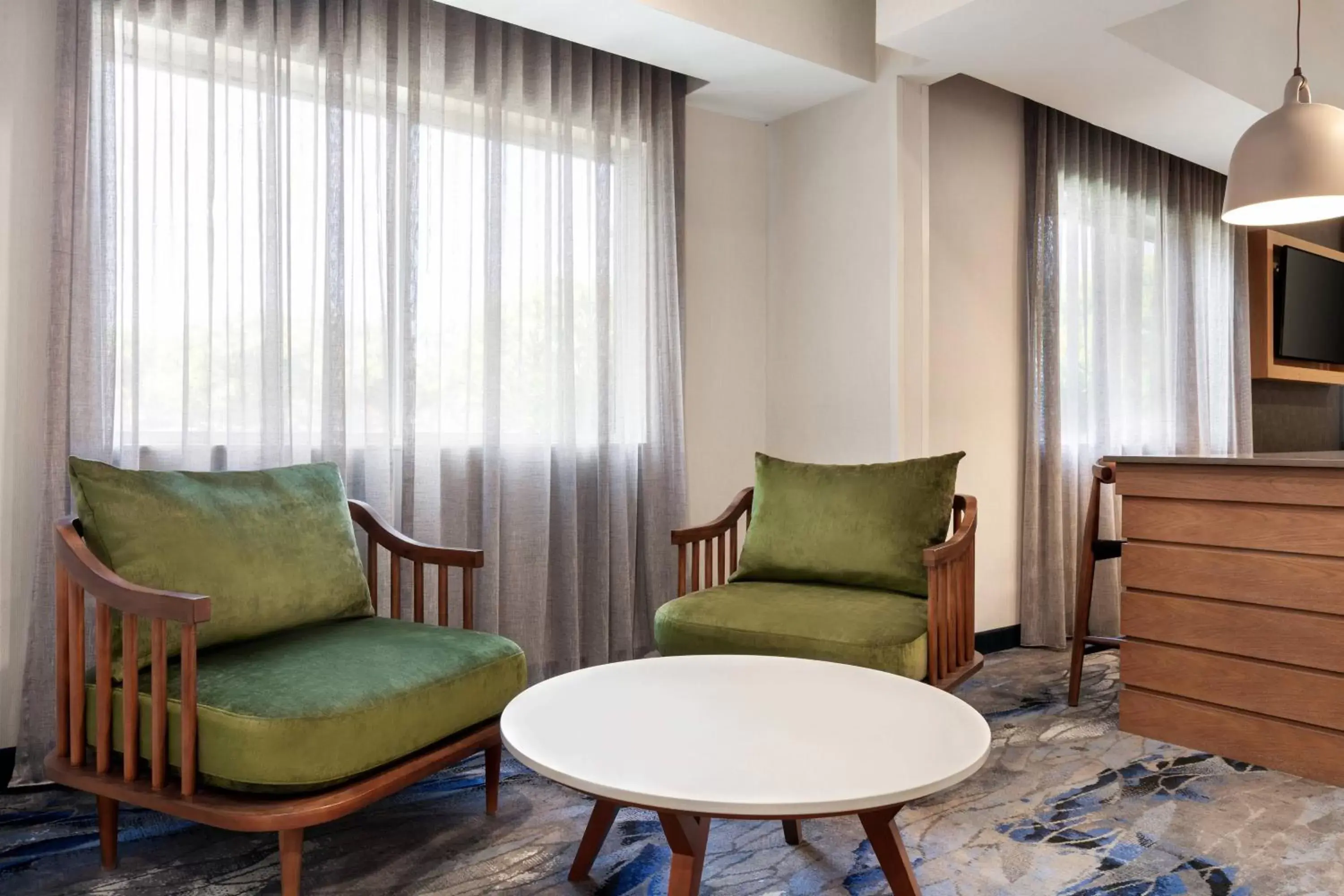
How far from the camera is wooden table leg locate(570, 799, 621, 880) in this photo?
180 centimetres

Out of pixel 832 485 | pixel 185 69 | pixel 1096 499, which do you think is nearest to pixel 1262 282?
pixel 1096 499

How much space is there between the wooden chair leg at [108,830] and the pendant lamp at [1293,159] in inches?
127

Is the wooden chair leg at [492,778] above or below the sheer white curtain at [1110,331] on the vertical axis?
below

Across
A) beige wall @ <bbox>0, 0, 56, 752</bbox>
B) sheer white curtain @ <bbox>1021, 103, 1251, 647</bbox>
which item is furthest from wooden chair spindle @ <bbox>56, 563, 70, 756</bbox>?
sheer white curtain @ <bbox>1021, 103, 1251, 647</bbox>

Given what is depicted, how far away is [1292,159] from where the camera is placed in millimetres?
2461

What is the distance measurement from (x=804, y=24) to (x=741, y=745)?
8.73 feet

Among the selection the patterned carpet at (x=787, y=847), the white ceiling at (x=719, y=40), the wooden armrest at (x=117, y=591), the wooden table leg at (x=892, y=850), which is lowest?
the patterned carpet at (x=787, y=847)

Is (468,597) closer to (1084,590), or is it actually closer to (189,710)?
(189,710)

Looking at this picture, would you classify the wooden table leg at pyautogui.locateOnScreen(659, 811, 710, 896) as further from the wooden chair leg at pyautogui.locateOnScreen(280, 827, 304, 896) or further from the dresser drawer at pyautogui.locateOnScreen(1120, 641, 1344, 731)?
the dresser drawer at pyautogui.locateOnScreen(1120, 641, 1344, 731)

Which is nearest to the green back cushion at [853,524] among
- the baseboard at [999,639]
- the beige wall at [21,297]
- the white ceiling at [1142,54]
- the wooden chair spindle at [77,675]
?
the baseboard at [999,639]

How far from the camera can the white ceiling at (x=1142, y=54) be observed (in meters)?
2.96

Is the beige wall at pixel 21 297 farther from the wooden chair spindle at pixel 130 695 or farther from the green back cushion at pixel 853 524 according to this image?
the green back cushion at pixel 853 524

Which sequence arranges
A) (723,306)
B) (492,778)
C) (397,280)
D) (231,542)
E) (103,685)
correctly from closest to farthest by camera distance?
(103,685) → (231,542) → (492,778) → (397,280) → (723,306)

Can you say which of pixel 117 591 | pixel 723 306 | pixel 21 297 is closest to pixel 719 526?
pixel 723 306
